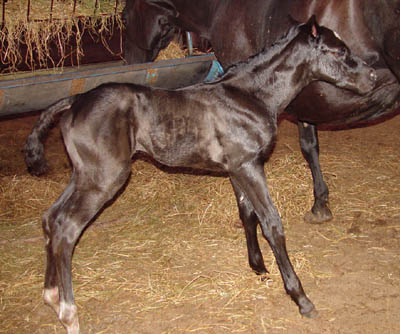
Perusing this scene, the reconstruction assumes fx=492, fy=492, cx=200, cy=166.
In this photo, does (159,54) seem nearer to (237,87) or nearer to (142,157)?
(142,157)

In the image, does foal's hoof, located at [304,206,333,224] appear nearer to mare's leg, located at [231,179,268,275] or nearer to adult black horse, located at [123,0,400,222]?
adult black horse, located at [123,0,400,222]

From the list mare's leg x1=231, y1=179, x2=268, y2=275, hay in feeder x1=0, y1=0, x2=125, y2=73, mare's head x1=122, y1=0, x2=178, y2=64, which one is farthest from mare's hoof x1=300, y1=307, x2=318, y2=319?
mare's head x1=122, y1=0, x2=178, y2=64

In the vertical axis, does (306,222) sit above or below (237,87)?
below

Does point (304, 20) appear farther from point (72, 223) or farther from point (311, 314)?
point (72, 223)

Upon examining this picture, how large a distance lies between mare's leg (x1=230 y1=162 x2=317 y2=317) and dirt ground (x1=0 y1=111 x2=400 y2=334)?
12 cm

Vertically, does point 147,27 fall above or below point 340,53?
below

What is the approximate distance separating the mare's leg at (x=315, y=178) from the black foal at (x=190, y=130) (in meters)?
1.26

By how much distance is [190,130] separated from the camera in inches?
134

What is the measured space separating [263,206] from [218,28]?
218 centimetres

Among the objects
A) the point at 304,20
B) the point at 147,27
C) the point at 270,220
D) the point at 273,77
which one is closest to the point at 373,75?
the point at 273,77

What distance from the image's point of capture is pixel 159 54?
6027mm

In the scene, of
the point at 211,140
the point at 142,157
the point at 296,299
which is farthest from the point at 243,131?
the point at 142,157

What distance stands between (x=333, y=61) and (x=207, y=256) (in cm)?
191

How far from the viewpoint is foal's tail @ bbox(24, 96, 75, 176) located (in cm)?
330
